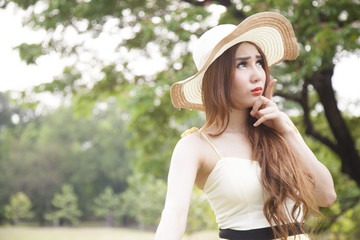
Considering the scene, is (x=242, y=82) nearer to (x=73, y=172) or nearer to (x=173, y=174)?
(x=173, y=174)

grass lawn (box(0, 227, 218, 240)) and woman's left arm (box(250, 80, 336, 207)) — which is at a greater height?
woman's left arm (box(250, 80, 336, 207))

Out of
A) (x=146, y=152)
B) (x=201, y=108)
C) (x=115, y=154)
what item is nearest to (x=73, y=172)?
(x=115, y=154)

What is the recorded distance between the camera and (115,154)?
41500mm

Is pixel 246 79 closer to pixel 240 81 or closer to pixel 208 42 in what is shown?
pixel 240 81

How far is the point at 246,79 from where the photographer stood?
5.74 ft

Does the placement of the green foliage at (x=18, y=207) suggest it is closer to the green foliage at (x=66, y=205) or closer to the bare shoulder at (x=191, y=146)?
the green foliage at (x=66, y=205)

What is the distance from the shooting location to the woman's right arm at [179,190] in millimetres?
1438

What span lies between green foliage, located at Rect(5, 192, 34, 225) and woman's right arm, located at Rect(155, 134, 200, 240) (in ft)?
126

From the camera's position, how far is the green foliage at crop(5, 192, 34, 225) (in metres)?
36.9

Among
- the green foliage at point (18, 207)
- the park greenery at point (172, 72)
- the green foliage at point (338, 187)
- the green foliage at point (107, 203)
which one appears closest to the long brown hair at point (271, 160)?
the park greenery at point (172, 72)

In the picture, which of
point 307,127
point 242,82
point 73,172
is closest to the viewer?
point 242,82

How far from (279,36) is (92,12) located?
16.8 feet

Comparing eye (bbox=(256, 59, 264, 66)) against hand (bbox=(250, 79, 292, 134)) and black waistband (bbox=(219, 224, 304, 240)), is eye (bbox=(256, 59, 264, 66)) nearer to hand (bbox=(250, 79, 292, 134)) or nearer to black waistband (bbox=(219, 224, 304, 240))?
hand (bbox=(250, 79, 292, 134))

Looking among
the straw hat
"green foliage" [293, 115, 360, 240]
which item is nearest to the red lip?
the straw hat
